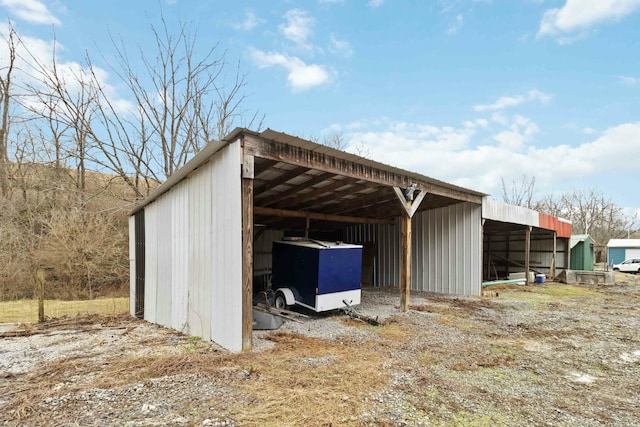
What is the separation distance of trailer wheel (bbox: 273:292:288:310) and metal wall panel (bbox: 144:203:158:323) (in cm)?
248

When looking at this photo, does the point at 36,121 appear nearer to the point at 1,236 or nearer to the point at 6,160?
the point at 6,160

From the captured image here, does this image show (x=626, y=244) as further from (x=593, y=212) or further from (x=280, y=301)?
(x=280, y=301)

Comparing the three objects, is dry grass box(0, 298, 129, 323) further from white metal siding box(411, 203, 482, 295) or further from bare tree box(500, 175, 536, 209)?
bare tree box(500, 175, 536, 209)

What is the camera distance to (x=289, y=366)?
145 inches

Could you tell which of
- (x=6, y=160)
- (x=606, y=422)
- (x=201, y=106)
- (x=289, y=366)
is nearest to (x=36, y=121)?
(x=6, y=160)

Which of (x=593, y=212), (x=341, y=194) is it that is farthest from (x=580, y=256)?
(x=593, y=212)

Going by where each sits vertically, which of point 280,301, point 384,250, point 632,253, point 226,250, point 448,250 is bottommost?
point 632,253

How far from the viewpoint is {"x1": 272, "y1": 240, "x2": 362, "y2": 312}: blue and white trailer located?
638 centimetres

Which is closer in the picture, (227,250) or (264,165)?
(227,250)

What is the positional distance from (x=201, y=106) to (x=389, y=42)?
33.0 ft

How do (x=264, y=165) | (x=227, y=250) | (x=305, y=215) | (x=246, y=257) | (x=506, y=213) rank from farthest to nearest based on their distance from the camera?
(x=506, y=213) → (x=305, y=215) → (x=264, y=165) → (x=227, y=250) → (x=246, y=257)

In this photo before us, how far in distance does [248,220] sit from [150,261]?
401cm

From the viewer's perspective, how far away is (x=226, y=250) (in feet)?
13.9

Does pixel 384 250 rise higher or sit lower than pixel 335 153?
lower
